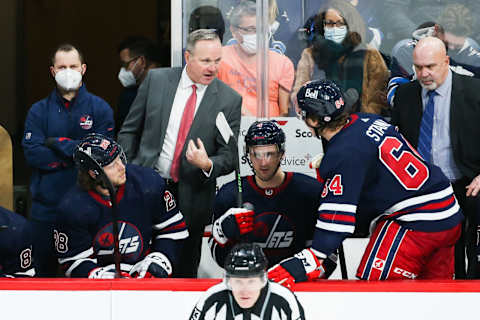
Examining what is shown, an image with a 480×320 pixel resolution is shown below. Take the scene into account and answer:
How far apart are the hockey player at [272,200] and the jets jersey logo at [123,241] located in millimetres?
328

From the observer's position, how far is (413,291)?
2846mm

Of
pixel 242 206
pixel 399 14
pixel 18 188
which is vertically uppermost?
pixel 399 14

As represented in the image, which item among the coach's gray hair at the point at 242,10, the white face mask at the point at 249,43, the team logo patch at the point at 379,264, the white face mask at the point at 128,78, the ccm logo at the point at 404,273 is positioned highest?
the coach's gray hair at the point at 242,10

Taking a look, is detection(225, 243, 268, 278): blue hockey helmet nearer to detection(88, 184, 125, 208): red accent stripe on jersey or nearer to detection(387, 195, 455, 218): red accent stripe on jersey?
detection(387, 195, 455, 218): red accent stripe on jersey

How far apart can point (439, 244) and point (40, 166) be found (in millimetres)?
1764

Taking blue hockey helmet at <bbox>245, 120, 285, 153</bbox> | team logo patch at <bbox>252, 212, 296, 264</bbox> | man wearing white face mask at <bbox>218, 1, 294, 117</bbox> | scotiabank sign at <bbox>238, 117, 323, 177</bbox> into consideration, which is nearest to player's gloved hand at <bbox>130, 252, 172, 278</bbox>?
team logo patch at <bbox>252, 212, 296, 264</bbox>

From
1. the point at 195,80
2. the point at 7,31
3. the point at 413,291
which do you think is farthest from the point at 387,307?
the point at 7,31

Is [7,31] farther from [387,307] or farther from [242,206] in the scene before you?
[387,307]

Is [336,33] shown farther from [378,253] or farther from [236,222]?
[378,253]

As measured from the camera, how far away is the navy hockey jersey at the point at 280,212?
3.57 metres

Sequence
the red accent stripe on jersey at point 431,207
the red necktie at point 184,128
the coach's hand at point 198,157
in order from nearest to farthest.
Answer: the red accent stripe on jersey at point 431,207 < the coach's hand at point 198,157 < the red necktie at point 184,128

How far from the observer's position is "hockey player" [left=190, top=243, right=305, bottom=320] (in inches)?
96.5

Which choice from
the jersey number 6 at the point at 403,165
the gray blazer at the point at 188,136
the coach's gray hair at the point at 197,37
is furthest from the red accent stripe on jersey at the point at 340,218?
the coach's gray hair at the point at 197,37

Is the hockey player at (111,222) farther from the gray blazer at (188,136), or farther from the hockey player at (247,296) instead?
the hockey player at (247,296)
